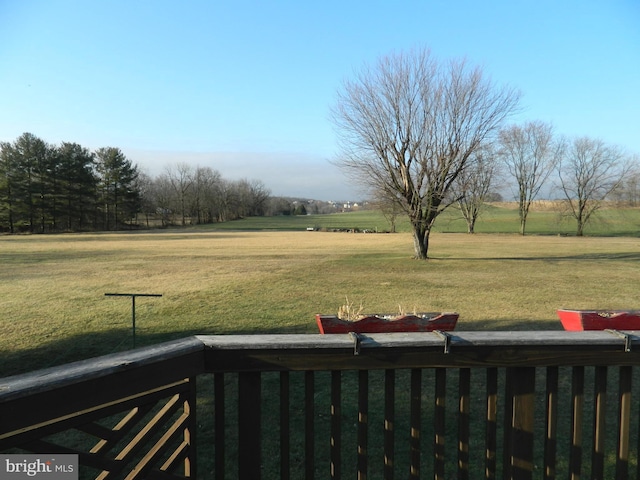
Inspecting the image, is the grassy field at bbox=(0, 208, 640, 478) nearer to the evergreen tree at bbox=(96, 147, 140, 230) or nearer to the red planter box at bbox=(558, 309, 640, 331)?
the red planter box at bbox=(558, 309, 640, 331)

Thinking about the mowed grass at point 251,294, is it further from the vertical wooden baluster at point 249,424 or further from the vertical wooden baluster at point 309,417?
the vertical wooden baluster at point 309,417

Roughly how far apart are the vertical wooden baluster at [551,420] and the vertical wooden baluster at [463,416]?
1.11 feet

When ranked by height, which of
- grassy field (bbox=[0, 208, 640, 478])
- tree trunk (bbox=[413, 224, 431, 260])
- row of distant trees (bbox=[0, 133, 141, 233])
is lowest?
grassy field (bbox=[0, 208, 640, 478])

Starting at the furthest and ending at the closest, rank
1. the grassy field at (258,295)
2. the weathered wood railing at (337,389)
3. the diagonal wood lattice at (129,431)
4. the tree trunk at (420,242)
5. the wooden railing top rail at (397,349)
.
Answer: the tree trunk at (420,242) → the grassy field at (258,295) → the wooden railing top rail at (397,349) → the weathered wood railing at (337,389) → the diagonal wood lattice at (129,431)

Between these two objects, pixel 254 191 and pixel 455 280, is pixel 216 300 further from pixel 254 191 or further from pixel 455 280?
pixel 254 191

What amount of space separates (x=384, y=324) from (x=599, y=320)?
160 cm

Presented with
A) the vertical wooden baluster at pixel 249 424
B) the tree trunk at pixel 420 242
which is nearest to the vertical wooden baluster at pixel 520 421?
the vertical wooden baluster at pixel 249 424

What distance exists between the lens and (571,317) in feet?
10.9

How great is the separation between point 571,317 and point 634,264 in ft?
65.5

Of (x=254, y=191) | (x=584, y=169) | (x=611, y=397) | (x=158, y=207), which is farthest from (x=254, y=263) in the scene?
(x=254, y=191)

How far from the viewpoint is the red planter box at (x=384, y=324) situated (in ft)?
11.0

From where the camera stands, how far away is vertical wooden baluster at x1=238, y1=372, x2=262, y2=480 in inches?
67.7

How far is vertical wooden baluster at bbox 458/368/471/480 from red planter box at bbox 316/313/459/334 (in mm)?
1518

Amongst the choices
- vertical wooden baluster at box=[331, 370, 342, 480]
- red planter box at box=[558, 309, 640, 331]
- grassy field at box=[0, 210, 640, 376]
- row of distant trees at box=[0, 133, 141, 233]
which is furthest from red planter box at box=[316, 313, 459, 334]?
row of distant trees at box=[0, 133, 141, 233]
